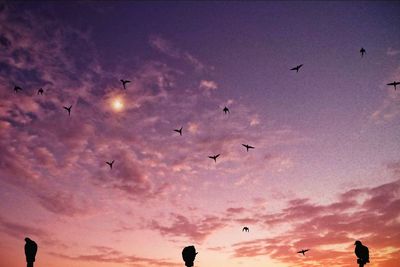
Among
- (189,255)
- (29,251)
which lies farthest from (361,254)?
(29,251)

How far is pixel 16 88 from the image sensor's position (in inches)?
1396

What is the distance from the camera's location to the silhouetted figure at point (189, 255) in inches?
734

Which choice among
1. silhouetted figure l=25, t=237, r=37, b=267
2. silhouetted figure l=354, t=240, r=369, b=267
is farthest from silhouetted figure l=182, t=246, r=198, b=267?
silhouetted figure l=354, t=240, r=369, b=267

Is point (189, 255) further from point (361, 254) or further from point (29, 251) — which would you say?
point (361, 254)

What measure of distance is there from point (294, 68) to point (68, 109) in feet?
77.4

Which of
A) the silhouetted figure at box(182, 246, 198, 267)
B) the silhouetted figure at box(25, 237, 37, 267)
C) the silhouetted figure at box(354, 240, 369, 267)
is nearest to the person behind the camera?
the silhouetted figure at box(25, 237, 37, 267)

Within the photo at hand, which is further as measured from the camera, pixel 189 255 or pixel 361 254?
pixel 361 254

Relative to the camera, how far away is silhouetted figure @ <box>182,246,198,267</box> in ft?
61.2

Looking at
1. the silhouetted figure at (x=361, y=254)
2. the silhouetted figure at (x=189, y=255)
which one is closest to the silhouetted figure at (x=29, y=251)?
the silhouetted figure at (x=189, y=255)

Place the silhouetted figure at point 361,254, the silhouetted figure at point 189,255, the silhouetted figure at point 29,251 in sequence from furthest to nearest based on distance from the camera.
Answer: the silhouetted figure at point 361,254 → the silhouetted figure at point 189,255 → the silhouetted figure at point 29,251

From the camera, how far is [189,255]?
18.8m

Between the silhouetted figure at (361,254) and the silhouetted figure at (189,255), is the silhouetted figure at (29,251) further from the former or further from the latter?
the silhouetted figure at (361,254)

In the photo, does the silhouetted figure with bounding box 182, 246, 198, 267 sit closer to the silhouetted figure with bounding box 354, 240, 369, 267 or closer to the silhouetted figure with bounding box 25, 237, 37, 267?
the silhouetted figure with bounding box 25, 237, 37, 267

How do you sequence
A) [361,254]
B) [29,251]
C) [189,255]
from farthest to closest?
[361,254] → [189,255] → [29,251]
